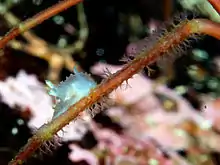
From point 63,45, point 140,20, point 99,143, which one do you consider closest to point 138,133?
point 99,143

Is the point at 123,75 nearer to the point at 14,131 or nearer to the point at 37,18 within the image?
the point at 37,18

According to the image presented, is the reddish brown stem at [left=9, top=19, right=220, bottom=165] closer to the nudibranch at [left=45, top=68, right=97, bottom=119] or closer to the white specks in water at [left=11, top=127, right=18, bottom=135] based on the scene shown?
the nudibranch at [left=45, top=68, right=97, bottom=119]

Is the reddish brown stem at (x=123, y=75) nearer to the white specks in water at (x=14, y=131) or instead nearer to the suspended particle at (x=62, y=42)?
the white specks in water at (x=14, y=131)

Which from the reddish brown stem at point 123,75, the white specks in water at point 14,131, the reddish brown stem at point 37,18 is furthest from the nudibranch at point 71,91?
the white specks in water at point 14,131

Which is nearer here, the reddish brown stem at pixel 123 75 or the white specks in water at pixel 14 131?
the reddish brown stem at pixel 123 75

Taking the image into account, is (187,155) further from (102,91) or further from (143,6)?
(143,6)
